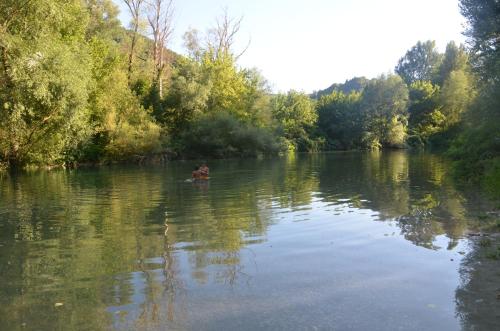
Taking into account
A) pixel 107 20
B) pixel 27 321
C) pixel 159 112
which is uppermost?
pixel 107 20

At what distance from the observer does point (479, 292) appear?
7.25 meters

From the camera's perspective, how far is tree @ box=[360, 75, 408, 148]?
85312 millimetres

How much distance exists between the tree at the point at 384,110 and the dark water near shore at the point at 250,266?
69.4 metres

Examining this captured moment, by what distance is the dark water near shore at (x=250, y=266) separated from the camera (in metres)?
6.50

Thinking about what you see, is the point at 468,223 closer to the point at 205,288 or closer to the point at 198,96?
the point at 205,288

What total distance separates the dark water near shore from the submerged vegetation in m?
7.98

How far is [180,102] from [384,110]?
43.3m

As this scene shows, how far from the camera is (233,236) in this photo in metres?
11.9

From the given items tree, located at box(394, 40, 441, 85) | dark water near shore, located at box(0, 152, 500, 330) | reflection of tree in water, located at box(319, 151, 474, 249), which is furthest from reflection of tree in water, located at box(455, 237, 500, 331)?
tree, located at box(394, 40, 441, 85)

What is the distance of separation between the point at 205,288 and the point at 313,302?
1.86 meters

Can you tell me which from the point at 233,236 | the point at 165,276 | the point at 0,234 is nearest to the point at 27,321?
the point at 165,276

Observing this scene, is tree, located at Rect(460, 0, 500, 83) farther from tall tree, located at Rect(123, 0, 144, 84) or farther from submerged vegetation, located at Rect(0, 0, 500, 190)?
tall tree, located at Rect(123, 0, 144, 84)

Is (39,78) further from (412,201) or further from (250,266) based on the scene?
(250,266)

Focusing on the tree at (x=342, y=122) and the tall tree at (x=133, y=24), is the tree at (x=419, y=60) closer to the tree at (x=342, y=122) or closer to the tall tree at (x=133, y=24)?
the tree at (x=342, y=122)
